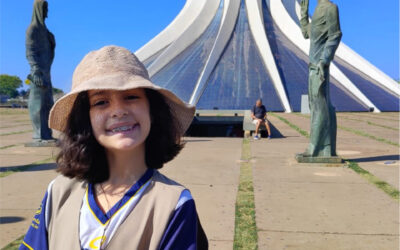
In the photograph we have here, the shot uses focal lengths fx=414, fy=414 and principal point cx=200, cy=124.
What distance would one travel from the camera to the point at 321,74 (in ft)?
17.8

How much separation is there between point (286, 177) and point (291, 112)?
13.4 meters

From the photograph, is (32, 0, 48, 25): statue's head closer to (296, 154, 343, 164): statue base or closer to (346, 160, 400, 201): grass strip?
(296, 154, 343, 164): statue base

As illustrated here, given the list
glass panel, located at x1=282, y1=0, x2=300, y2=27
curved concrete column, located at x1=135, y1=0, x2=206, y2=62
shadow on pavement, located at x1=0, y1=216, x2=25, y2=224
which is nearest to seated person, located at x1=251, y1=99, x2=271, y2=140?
shadow on pavement, located at x1=0, y1=216, x2=25, y2=224

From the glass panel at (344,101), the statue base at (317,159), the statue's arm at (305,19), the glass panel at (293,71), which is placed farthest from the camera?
the glass panel at (293,71)

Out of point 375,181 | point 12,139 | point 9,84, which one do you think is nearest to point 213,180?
point 375,181

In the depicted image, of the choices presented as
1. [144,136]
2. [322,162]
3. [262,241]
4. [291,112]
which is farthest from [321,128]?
[291,112]

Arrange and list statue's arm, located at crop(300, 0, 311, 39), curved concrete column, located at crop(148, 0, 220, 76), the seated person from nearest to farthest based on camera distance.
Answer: statue's arm, located at crop(300, 0, 311, 39) → the seated person → curved concrete column, located at crop(148, 0, 220, 76)

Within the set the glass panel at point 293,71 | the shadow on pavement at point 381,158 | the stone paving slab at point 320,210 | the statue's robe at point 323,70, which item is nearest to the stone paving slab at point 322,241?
the stone paving slab at point 320,210

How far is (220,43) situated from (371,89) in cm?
766

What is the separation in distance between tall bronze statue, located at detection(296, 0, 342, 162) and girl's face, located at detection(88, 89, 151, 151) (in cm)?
448

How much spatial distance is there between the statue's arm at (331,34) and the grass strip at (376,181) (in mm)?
1416

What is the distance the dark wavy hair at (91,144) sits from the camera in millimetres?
1354

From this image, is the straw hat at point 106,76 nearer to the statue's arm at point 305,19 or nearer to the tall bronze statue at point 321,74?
the tall bronze statue at point 321,74

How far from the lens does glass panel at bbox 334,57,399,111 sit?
18.8 meters
